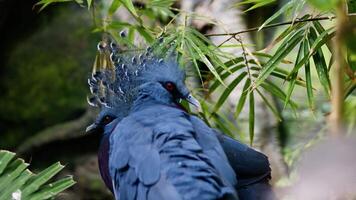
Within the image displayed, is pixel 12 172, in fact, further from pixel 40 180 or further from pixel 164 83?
pixel 164 83

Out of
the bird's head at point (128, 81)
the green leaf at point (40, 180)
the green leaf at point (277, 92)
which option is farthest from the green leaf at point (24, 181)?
the green leaf at point (277, 92)

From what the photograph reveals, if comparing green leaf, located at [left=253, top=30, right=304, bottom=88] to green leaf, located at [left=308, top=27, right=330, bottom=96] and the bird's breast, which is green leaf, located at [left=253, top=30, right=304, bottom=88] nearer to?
green leaf, located at [left=308, top=27, right=330, bottom=96]

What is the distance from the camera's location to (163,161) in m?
1.59

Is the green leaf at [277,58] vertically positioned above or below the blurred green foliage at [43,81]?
above

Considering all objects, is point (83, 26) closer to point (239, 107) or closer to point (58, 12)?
point (58, 12)

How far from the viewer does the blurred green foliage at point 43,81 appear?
4270mm

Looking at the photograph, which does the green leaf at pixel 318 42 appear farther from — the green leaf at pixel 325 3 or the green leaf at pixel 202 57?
the green leaf at pixel 325 3

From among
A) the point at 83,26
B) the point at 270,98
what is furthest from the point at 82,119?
the point at 270,98

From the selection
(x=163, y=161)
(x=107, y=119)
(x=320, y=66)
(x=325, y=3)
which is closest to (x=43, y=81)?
(x=107, y=119)

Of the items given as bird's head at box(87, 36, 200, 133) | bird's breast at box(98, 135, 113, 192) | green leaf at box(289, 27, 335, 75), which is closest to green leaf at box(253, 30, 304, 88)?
green leaf at box(289, 27, 335, 75)

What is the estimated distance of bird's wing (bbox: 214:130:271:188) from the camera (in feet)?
5.87

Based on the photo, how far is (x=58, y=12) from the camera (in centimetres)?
445

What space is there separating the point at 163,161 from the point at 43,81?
2.86m

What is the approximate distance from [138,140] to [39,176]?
51 centimetres
